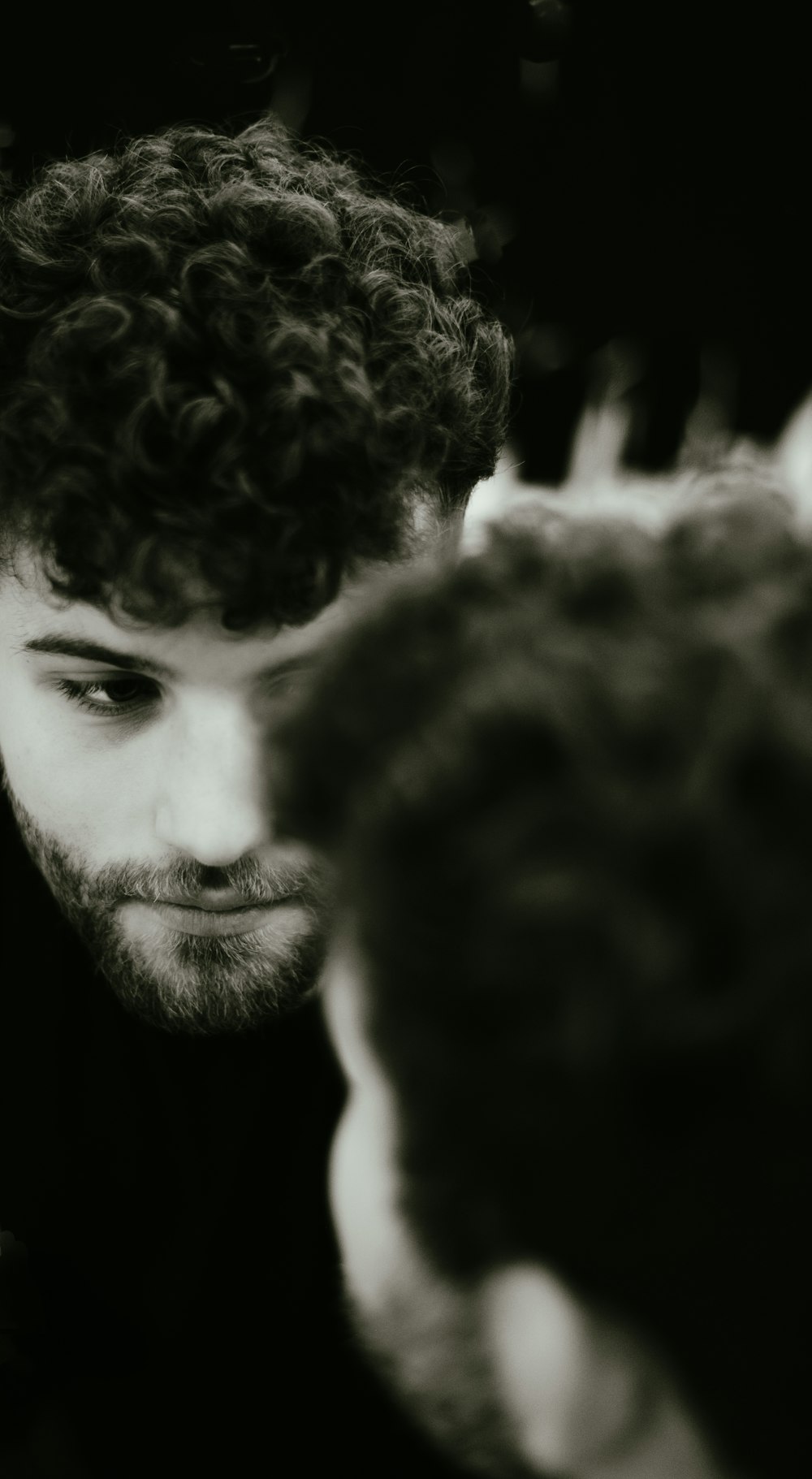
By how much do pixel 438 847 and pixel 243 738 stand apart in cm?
52

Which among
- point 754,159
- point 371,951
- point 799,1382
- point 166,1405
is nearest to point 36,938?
point 166,1405

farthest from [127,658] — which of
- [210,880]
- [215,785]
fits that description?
[210,880]

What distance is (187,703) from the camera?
109 cm

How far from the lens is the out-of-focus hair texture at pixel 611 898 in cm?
56

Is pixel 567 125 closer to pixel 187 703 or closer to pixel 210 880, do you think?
pixel 187 703

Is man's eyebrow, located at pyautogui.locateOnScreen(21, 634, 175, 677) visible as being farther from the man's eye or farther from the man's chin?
the man's chin

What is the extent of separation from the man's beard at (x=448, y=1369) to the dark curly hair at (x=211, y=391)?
618 millimetres

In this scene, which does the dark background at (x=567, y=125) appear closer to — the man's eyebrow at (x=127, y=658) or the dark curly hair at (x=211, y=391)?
the dark curly hair at (x=211, y=391)

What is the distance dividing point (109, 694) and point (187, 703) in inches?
4.5

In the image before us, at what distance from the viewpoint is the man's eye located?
113 cm

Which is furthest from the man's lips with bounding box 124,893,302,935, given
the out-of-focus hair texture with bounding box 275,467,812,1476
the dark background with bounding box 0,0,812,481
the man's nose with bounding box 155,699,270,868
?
the dark background with bounding box 0,0,812,481

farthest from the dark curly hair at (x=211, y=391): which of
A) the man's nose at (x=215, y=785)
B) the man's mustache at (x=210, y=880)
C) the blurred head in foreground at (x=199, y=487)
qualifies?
the man's mustache at (x=210, y=880)

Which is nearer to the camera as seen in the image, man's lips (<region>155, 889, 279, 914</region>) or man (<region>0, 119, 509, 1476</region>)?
man (<region>0, 119, 509, 1476</region>)

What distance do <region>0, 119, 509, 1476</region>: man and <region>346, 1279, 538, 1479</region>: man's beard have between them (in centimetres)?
32
